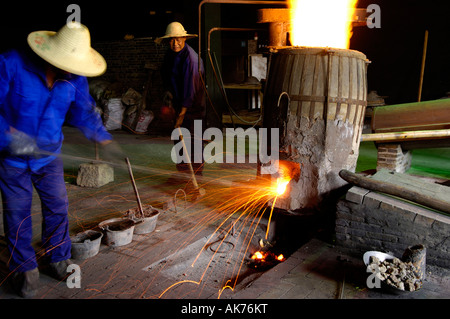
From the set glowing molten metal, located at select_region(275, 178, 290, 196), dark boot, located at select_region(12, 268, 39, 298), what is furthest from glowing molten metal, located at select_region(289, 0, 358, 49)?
dark boot, located at select_region(12, 268, 39, 298)

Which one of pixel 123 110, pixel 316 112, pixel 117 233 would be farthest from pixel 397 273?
pixel 123 110

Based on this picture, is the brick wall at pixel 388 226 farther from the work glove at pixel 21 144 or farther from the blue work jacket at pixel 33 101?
the work glove at pixel 21 144

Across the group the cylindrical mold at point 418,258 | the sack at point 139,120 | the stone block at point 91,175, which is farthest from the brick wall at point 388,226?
the sack at point 139,120

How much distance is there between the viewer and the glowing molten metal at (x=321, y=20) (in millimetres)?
4324

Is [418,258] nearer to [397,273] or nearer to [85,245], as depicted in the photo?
[397,273]

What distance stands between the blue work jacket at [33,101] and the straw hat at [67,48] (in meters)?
0.12

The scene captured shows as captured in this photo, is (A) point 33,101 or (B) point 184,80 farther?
(B) point 184,80

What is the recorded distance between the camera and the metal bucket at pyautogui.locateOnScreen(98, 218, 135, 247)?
3740mm

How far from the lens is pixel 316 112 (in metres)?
3.91

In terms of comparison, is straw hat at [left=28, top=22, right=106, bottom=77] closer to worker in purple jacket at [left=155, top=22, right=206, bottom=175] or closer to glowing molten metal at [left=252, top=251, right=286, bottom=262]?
worker in purple jacket at [left=155, top=22, right=206, bottom=175]

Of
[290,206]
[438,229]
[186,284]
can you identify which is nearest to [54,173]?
[186,284]

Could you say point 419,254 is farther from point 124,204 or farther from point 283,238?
point 124,204

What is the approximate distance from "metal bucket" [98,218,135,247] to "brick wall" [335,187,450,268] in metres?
2.24

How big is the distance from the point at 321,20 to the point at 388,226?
2529 mm
